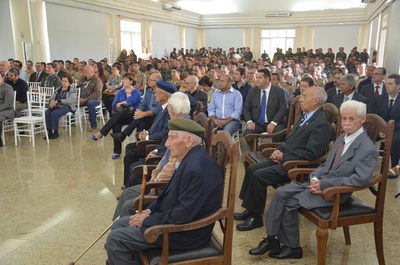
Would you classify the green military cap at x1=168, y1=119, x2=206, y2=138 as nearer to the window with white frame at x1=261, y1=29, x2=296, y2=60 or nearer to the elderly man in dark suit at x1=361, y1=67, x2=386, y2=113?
the elderly man in dark suit at x1=361, y1=67, x2=386, y2=113

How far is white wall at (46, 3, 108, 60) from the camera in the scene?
11539 millimetres

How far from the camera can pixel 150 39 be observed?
17.6m

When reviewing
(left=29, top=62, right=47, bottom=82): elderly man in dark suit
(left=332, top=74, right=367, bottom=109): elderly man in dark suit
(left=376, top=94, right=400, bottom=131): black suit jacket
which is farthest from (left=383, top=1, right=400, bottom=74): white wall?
(left=29, top=62, right=47, bottom=82): elderly man in dark suit

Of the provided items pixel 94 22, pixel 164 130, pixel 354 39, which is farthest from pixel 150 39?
pixel 164 130

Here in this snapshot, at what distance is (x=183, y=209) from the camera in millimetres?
1812

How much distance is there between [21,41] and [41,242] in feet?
30.5

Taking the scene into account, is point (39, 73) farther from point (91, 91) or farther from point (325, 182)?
point (325, 182)

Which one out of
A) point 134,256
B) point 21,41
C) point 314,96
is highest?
point 21,41

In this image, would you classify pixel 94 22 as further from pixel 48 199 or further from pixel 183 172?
pixel 183 172

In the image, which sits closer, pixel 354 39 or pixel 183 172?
pixel 183 172

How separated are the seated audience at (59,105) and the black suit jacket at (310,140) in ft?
14.6

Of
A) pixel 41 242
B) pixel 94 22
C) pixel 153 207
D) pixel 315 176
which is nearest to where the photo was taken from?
pixel 153 207

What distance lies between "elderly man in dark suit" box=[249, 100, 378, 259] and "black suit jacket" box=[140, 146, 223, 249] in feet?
2.40

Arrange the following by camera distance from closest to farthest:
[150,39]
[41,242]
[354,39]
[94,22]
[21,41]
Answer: [41,242] → [21,41] → [94,22] → [150,39] → [354,39]
